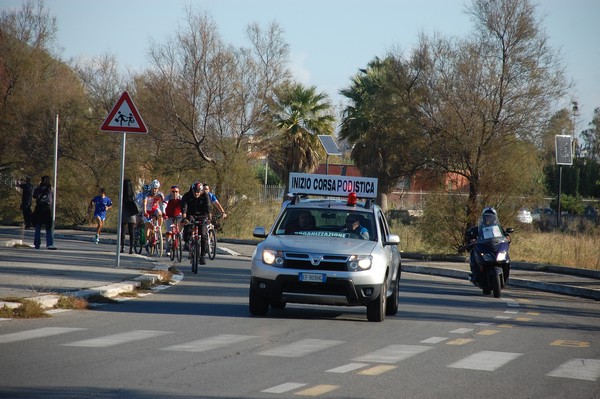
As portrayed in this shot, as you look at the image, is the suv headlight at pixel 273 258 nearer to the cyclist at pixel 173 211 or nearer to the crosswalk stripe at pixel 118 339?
the crosswalk stripe at pixel 118 339

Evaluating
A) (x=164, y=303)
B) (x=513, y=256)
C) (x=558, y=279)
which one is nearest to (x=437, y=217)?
(x=513, y=256)

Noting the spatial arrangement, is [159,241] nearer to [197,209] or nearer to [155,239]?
[155,239]

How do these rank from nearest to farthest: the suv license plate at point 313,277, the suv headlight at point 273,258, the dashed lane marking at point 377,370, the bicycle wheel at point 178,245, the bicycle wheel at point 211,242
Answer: the dashed lane marking at point 377,370 → the suv license plate at point 313,277 → the suv headlight at point 273,258 → the bicycle wheel at point 178,245 → the bicycle wheel at point 211,242

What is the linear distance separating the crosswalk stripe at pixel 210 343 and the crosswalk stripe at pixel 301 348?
2.04 feet

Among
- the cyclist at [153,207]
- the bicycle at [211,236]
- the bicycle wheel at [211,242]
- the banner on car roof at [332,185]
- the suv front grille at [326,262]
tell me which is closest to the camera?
the suv front grille at [326,262]

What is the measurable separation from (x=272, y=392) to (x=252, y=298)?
5739mm

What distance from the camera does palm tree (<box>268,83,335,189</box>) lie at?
54.7 metres

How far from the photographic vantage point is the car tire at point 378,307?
537 inches

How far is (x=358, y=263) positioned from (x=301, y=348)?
272 cm

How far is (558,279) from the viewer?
82.2 ft

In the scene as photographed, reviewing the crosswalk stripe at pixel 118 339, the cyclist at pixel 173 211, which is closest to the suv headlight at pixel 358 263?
the crosswalk stripe at pixel 118 339

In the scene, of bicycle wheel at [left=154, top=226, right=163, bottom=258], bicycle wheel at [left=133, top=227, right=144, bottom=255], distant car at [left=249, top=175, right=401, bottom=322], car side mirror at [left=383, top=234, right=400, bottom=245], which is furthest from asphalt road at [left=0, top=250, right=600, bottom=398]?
bicycle wheel at [left=133, top=227, right=144, bottom=255]

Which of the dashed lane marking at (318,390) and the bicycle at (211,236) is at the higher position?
the bicycle at (211,236)

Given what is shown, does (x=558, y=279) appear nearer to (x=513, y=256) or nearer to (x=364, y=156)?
(x=513, y=256)
